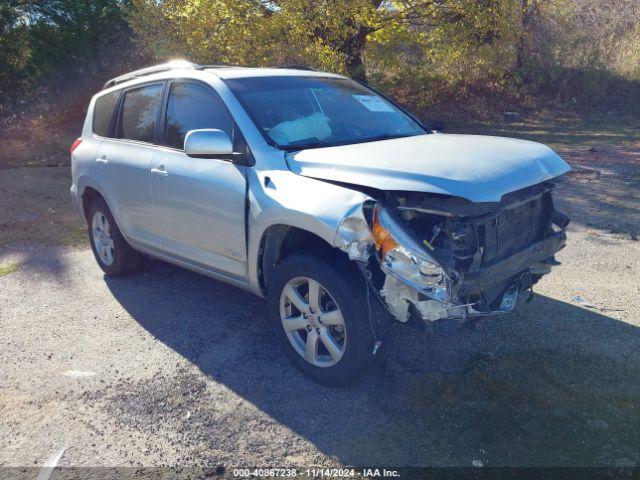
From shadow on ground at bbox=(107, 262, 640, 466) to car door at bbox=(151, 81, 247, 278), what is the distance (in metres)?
0.64

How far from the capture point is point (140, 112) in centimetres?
562

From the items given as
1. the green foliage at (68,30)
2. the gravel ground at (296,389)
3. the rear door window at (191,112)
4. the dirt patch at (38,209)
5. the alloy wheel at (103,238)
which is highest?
the green foliage at (68,30)

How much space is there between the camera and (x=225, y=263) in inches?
182

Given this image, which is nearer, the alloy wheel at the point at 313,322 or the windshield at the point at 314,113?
the alloy wheel at the point at 313,322

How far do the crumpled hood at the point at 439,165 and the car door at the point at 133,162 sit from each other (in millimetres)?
1634

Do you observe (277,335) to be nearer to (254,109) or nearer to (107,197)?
(254,109)

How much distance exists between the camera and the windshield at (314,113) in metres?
4.54

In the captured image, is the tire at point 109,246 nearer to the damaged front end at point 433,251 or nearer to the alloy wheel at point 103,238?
the alloy wheel at point 103,238

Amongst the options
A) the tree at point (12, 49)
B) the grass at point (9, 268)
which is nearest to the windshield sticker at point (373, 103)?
the grass at point (9, 268)

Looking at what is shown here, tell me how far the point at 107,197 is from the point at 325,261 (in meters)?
2.84

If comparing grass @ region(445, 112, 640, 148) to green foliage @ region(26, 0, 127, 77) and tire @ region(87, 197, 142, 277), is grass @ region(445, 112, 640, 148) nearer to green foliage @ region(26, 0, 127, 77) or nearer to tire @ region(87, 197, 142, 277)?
green foliage @ region(26, 0, 127, 77)

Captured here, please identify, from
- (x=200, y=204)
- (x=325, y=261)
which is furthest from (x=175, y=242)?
(x=325, y=261)

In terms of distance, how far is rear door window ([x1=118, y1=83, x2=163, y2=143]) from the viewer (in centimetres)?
539

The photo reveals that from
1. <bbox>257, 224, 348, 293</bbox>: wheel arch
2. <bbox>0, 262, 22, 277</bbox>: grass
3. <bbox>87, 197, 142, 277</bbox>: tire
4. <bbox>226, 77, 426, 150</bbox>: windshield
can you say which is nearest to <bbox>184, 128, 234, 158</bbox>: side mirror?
<bbox>226, 77, 426, 150</bbox>: windshield
